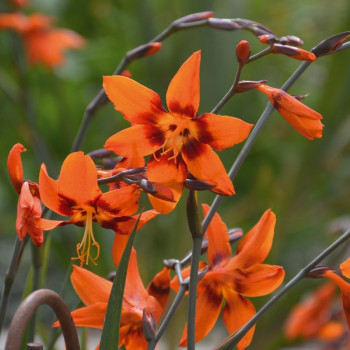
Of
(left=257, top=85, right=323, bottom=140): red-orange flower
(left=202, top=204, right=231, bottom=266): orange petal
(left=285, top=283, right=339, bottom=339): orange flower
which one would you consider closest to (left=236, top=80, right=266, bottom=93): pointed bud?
(left=257, top=85, right=323, bottom=140): red-orange flower

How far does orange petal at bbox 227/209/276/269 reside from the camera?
482 mm

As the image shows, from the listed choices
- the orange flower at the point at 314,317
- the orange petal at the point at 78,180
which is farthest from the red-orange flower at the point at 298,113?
the orange flower at the point at 314,317

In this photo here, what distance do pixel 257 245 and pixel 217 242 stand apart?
0.03 metres

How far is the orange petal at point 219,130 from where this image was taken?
16.5 inches

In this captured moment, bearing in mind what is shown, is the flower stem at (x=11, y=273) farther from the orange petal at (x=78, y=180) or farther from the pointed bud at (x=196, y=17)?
the pointed bud at (x=196, y=17)

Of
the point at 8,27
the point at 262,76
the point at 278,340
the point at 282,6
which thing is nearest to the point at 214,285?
the point at 8,27

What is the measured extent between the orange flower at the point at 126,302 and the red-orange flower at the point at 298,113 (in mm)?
138

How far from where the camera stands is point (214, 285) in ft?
1.62

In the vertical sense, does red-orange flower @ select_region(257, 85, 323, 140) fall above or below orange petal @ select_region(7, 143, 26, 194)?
above

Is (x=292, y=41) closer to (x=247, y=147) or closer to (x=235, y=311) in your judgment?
(x=247, y=147)

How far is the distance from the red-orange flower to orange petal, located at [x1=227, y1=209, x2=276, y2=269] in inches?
3.3

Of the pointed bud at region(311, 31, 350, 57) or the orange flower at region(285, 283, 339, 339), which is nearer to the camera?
the pointed bud at region(311, 31, 350, 57)

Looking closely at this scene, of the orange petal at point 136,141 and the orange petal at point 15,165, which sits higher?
the orange petal at point 136,141

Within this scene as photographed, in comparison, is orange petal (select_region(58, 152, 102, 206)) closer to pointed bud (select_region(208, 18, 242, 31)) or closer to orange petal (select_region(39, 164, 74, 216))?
orange petal (select_region(39, 164, 74, 216))
